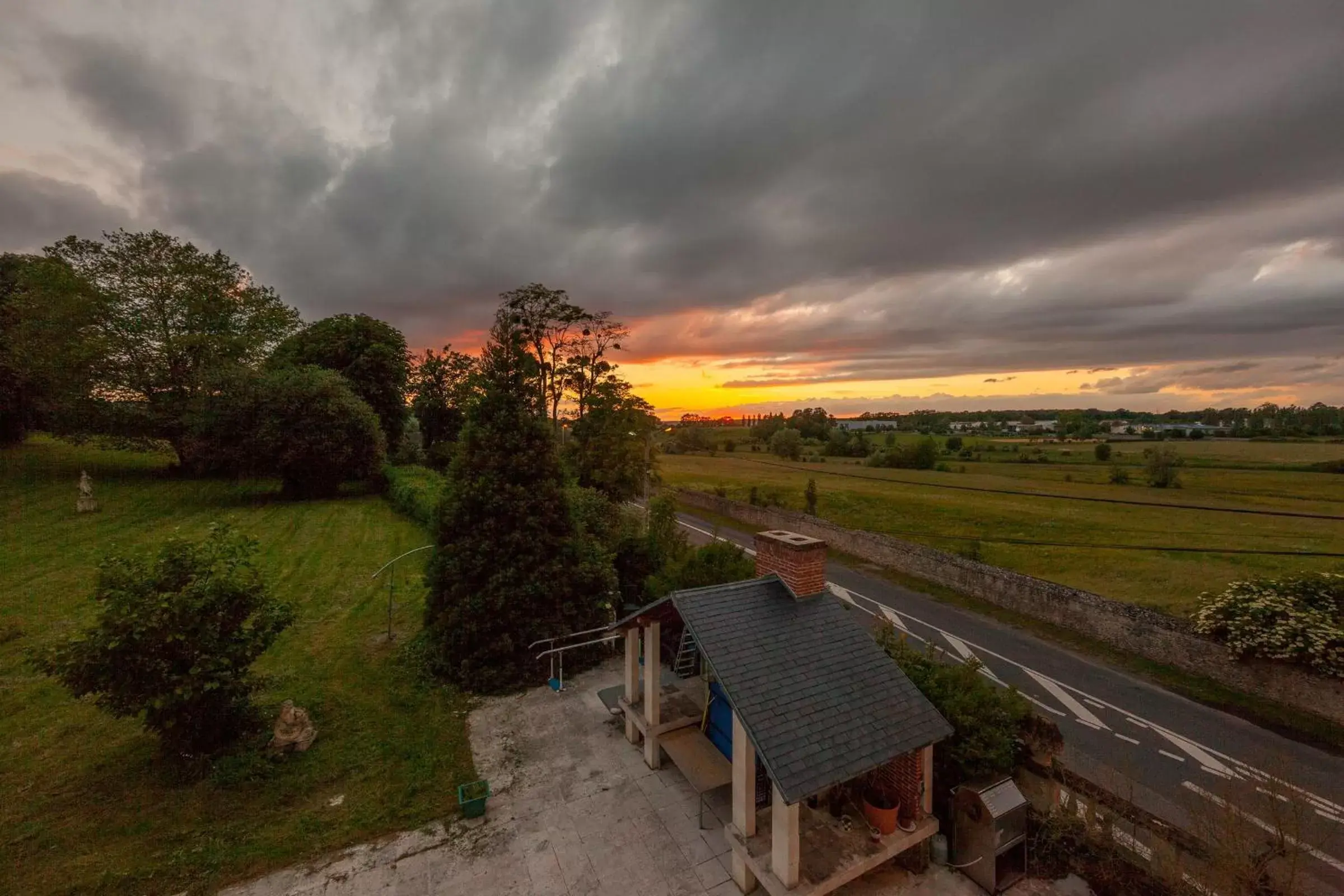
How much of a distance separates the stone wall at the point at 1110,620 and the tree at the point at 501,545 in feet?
55.1

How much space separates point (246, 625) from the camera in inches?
555

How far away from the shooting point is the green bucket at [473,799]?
28.9 feet

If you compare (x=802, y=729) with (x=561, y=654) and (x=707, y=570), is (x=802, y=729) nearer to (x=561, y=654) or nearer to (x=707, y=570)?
(x=707, y=570)

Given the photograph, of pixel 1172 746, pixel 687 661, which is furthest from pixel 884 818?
pixel 1172 746

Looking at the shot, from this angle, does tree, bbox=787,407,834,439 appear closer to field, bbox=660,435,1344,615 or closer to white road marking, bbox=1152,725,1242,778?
field, bbox=660,435,1344,615

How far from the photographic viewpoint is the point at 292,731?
10.4 m

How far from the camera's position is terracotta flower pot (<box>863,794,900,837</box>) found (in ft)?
24.5

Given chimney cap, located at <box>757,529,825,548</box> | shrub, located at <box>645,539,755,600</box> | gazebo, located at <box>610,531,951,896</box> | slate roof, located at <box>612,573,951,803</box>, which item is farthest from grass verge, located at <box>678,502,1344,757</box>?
chimney cap, located at <box>757,529,825,548</box>

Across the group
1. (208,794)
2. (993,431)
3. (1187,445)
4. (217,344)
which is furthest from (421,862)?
(993,431)

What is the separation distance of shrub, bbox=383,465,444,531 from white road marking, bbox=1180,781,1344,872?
2559cm

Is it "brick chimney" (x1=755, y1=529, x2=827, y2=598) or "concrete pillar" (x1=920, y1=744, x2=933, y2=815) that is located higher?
"brick chimney" (x1=755, y1=529, x2=827, y2=598)

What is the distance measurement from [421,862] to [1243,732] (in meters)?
18.3

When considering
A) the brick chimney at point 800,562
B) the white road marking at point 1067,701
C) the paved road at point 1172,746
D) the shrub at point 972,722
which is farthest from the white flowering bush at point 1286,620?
the brick chimney at point 800,562

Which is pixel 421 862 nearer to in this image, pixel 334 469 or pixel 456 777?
pixel 456 777
